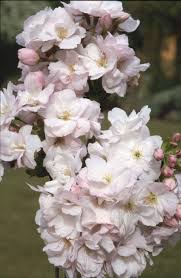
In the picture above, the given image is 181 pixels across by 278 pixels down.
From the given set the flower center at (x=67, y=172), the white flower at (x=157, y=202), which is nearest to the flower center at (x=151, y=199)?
the white flower at (x=157, y=202)

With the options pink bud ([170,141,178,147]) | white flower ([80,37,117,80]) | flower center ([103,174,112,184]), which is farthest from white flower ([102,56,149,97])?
flower center ([103,174,112,184])

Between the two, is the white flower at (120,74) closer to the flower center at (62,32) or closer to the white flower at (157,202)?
the flower center at (62,32)

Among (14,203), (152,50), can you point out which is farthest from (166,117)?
(14,203)

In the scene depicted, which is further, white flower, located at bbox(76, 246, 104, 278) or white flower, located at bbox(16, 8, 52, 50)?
white flower, located at bbox(16, 8, 52, 50)

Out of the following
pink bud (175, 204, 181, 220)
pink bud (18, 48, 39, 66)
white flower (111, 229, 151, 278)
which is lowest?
white flower (111, 229, 151, 278)

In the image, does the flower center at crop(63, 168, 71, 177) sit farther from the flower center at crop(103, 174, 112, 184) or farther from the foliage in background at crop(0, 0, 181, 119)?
the foliage in background at crop(0, 0, 181, 119)

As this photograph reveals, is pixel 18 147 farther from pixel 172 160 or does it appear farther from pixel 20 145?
pixel 172 160
